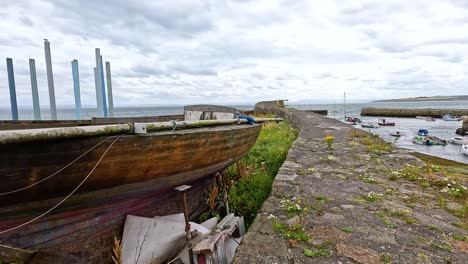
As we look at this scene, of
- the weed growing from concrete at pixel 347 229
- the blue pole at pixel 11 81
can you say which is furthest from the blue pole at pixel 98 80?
the weed growing from concrete at pixel 347 229

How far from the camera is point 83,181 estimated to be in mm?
2143

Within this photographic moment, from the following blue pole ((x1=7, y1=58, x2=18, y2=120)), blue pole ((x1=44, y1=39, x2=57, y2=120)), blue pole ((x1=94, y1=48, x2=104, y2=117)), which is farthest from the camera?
blue pole ((x1=94, y1=48, x2=104, y2=117))

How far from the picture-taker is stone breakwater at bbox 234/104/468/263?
198 cm

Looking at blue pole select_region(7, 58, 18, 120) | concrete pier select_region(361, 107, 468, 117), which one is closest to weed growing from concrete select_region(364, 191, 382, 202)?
blue pole select_region(7, 58, 18, 120)

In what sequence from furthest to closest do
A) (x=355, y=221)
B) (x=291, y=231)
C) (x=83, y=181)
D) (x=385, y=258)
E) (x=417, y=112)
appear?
(x=417, y=112) < (x=355, y=221) < (x=291, y=231) < (x=83, y=181) < (x=385, y=258)

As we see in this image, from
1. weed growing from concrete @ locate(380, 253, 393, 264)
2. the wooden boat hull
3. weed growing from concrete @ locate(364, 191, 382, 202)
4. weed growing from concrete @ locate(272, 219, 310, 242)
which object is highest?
the wooden boat hull

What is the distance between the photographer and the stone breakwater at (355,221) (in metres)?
1.98

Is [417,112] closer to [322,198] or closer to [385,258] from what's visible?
[322,198]

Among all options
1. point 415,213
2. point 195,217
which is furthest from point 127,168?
point 415,213

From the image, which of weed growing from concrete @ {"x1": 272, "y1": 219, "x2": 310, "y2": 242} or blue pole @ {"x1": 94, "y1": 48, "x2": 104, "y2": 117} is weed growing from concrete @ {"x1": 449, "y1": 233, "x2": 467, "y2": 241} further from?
blue pole @ {"x1": 94, "y1": 48, "x2": 104, "y2": 117}

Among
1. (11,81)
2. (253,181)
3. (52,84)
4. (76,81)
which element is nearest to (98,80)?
(76,81)

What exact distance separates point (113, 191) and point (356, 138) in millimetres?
6226

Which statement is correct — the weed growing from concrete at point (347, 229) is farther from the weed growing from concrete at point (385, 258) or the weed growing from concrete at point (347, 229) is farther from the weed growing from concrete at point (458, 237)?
the weed growing from concrete at point (458, 237)

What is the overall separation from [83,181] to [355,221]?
97.2 inches
